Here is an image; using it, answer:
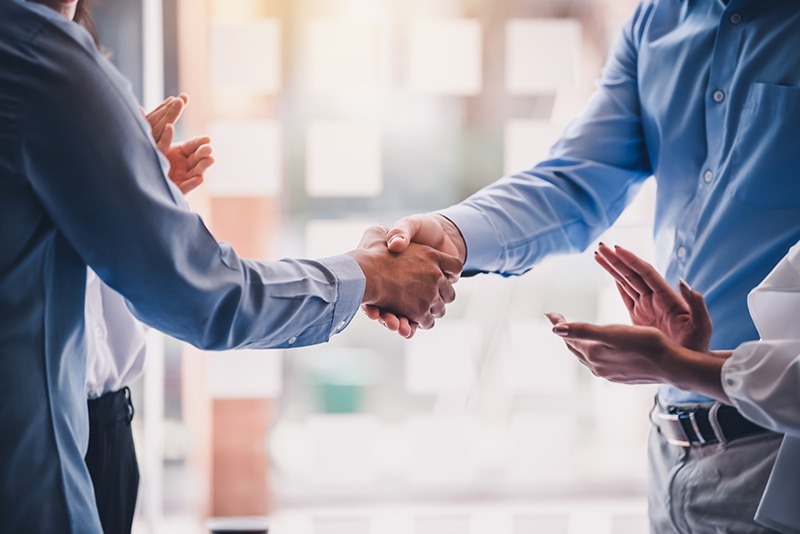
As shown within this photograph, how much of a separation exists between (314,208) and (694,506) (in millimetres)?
2084

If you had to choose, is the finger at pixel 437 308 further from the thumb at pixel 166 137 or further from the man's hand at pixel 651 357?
the thumb at pixel 166 137

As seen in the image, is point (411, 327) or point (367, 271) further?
point (411, 327)

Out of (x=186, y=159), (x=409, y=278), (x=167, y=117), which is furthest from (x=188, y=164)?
(x=409, y=278)

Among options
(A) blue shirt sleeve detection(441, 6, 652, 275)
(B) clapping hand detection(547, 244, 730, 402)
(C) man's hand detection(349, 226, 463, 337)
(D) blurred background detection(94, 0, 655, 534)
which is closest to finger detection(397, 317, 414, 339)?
(C) man's hand detection(349, 226, 463, 337)

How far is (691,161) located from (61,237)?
109 centimetres

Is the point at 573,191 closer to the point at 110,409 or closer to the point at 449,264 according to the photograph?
the point at 449,264

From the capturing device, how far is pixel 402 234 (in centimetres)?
176

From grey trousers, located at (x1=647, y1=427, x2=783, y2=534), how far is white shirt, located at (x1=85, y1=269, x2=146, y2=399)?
114 cm

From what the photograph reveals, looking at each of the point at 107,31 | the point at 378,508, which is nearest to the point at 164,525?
the point at 378,508

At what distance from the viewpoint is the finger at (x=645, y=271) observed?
135 centimetres

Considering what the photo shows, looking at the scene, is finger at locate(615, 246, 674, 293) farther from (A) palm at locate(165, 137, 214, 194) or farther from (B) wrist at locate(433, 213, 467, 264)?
(A) palm at locate(165, 137, 214, 194)

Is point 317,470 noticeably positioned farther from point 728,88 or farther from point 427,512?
point 728,88

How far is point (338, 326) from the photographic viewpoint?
1458mm

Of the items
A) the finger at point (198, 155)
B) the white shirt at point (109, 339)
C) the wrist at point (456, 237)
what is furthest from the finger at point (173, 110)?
the wrist at point (456, 237)
